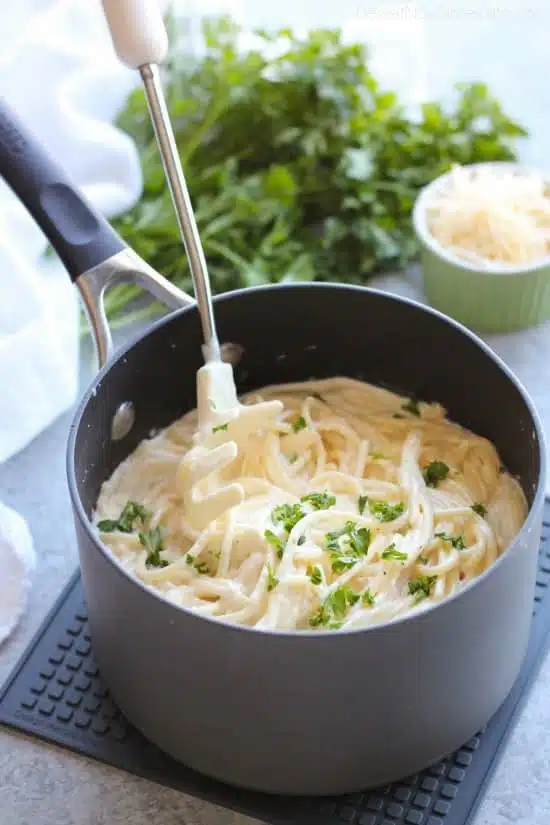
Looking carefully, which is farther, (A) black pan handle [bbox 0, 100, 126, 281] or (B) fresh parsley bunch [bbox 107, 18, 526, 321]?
(B) fresh parsley bunch [bbox 107, 18, 526, 321]

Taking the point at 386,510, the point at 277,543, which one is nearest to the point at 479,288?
the point at 386,510

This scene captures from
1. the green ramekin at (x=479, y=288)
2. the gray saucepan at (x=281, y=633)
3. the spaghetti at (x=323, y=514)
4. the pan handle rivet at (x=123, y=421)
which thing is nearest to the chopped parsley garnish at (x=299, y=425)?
the spaghetti at (x=323, y=514)

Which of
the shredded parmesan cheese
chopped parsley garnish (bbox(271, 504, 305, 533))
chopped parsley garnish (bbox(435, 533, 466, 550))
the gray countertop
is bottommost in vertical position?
the gray countertop

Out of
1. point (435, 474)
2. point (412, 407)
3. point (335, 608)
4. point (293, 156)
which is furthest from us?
point (293, 156)

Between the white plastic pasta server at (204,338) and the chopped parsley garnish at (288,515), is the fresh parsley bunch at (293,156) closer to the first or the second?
the white plastic pasta server at (204,338)

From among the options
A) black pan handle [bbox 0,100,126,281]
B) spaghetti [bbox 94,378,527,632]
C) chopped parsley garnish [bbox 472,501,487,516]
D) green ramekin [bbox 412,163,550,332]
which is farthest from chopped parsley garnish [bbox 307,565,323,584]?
green ramekin [bbox 412,163,550,332]

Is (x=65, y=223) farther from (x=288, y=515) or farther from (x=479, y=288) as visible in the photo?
(x=479, y=288)

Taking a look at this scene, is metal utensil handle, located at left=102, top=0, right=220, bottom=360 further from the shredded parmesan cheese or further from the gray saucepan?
the shredded parmesan cheese
